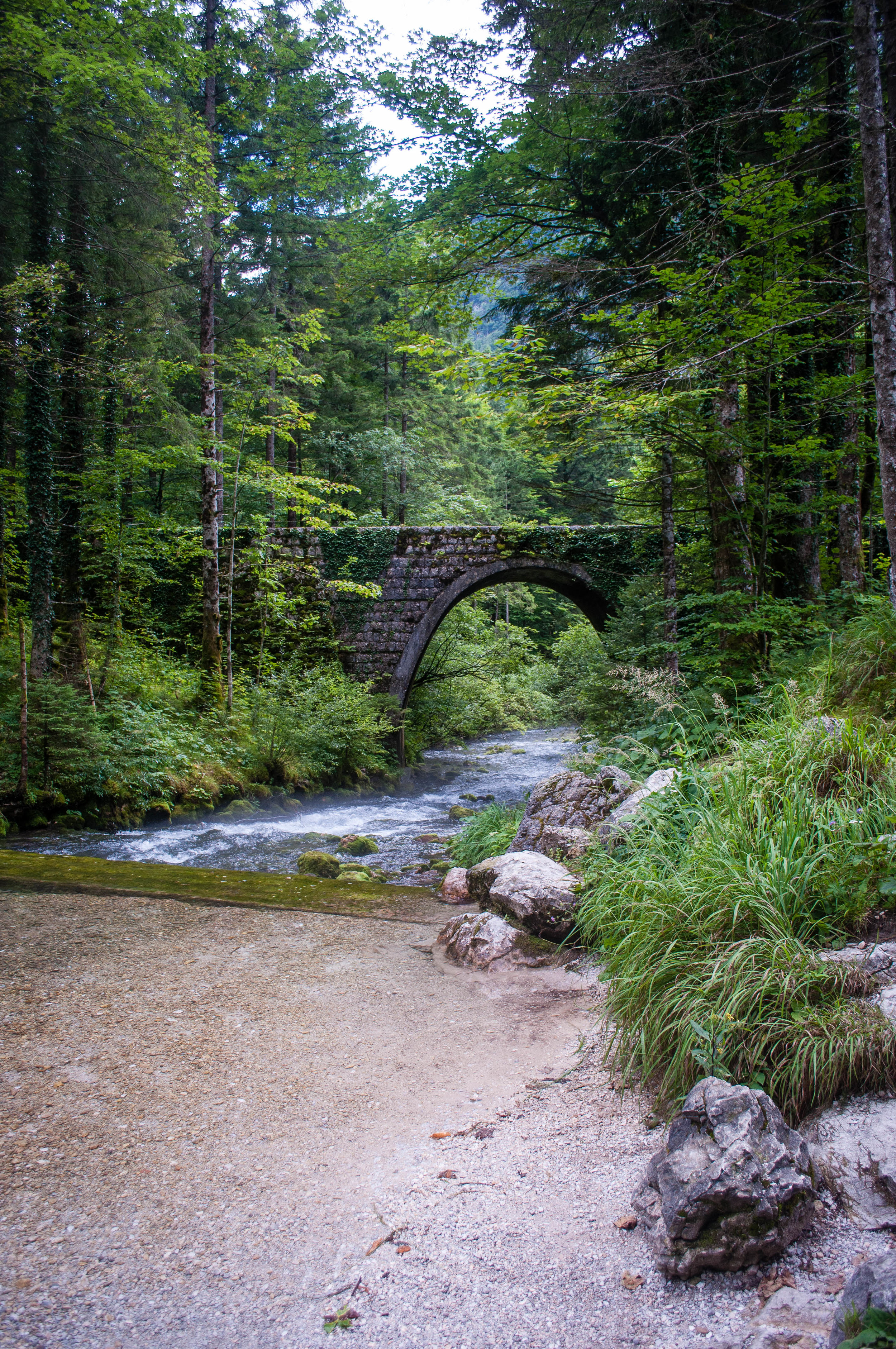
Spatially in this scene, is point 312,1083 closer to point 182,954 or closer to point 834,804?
point 182,954

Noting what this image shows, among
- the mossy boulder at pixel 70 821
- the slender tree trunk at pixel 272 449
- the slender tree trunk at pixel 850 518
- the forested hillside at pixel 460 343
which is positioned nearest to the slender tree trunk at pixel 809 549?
the forested hillside at pixel 460 343

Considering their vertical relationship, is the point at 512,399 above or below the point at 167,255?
below

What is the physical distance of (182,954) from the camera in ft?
10.7

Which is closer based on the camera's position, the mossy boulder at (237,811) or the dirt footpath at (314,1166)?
the dirt footpath at (314,1166)

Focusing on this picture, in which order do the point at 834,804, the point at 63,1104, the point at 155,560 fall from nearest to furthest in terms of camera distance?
the point at 63,1104 → the point at 834,804 → the point at 155,560

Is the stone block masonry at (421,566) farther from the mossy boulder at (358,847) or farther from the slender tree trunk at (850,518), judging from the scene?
the slender tree trunk at (850,518)

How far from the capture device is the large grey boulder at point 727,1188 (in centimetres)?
138

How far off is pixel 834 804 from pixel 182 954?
2.86 m

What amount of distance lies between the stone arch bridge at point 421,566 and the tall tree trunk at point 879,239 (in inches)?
308

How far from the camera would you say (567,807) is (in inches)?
173

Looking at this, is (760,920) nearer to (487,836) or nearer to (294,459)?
(487,836)

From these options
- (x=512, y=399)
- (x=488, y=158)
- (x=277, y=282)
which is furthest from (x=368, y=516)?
(x=512, y=399)

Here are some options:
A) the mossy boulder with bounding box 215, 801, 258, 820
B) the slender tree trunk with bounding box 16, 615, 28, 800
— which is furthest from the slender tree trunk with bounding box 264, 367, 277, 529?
the slender tree trunk with bounding box 16, 615, 28, 800

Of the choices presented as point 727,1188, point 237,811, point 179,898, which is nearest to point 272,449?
point 237,811
